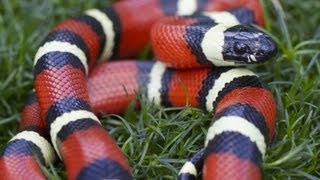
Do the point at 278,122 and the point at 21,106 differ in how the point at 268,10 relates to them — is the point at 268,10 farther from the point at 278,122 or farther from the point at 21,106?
the point at 21,106

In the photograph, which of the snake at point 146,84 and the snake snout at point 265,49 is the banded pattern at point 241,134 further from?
the snake snout at point 265,49

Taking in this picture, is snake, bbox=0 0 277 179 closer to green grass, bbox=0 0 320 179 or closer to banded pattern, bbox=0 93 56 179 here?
banded pattern, bbox=0 93 56 179

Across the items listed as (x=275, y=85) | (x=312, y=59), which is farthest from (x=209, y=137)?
(x=312, y=59)

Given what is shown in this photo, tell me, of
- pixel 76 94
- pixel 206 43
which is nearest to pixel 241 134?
pixel 206 43

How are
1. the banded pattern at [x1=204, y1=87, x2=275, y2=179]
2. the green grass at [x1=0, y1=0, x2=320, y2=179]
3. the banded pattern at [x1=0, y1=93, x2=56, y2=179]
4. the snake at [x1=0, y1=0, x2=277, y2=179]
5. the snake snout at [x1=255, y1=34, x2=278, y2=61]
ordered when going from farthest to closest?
the snake snout at [x1=255, y1=34, x2=278, y2=61] < the green grass at [x1=0, y1=0, x2=320, y2=179] < the banded pattern at [x1=0, y1=93, x2=56, y2=179] < the snake at [x1=0, y1=0, x2=277, y2=179] < the banded pattern at [x1=204, y1=87, x2=275, y2=179]

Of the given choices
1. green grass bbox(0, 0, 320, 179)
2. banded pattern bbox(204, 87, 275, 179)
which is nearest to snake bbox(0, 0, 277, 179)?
banded pattern bbox(204, 87, 275, 179)

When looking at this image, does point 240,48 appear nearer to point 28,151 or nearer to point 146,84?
point 146,84

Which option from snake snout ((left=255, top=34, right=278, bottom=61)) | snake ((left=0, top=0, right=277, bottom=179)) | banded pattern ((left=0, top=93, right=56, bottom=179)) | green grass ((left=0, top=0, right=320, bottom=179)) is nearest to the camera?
snake ((left=0, top=0, right=277, bottom=179))

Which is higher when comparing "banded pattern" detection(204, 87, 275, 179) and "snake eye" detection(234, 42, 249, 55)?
"snake eye" detection(234, 42, 249, 55)

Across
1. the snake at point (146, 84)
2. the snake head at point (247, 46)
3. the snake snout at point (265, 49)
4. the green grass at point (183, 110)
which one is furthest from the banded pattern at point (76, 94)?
the snake snout at point (265, 49)
